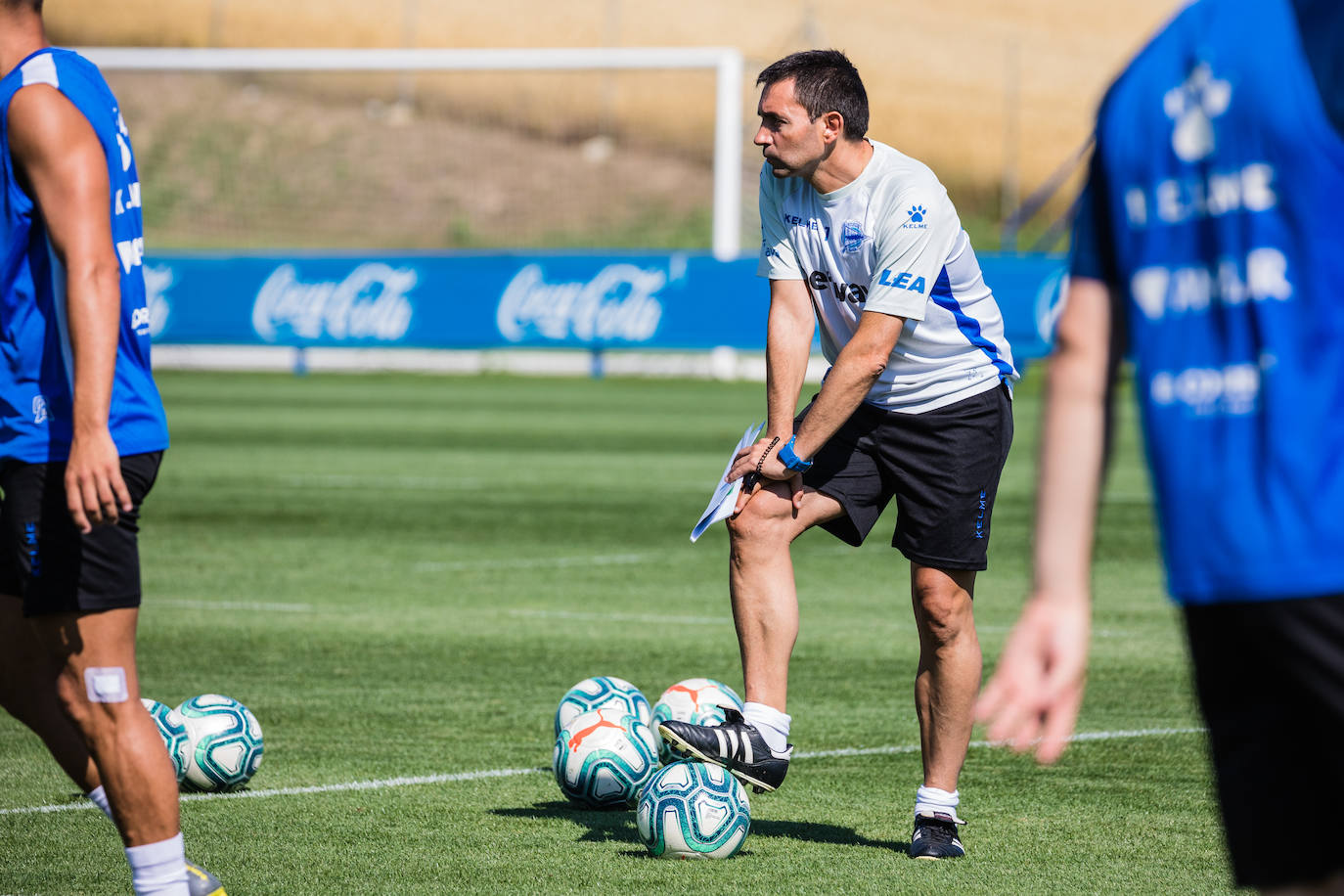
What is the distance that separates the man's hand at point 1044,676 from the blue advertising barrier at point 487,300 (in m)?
22.1

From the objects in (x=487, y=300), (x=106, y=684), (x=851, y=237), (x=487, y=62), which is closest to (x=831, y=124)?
(x=851, y=237)

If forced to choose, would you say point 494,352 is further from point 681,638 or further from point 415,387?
point 681,638

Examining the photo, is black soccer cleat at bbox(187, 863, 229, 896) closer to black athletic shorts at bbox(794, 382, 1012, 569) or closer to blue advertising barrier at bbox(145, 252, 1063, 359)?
black athletic shorts at bbox(794, 382, 1012, 569)

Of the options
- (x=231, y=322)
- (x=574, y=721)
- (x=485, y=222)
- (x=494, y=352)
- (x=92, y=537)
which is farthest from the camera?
(x=485, y=222)

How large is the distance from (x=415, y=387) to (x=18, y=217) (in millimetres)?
24998

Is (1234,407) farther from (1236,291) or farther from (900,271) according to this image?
(900,271)

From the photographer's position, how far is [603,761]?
5699 millimetres

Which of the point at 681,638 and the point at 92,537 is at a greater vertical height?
the point at 92,537

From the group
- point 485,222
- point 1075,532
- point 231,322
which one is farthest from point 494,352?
point 1075,532

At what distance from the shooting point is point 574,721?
229 inches

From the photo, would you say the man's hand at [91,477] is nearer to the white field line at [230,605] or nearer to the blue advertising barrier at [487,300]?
the white field line at [230,605]

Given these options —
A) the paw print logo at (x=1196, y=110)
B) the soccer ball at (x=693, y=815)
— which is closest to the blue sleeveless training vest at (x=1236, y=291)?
the paw print logo at (x=1196, y=110)

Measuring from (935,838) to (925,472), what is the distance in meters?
1.07

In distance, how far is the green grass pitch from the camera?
5.08m
